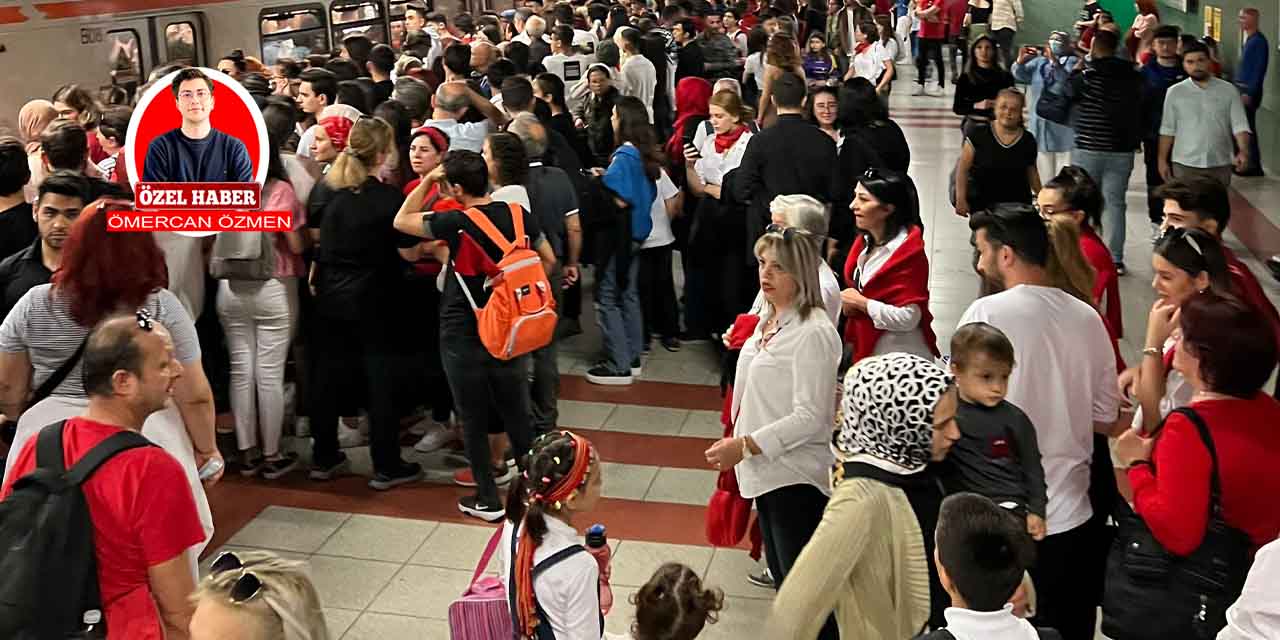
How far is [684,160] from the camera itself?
31.0ft

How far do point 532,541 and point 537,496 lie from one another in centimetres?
13

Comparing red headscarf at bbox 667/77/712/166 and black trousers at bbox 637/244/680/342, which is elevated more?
red headscarf at bbox 667/77/712/166

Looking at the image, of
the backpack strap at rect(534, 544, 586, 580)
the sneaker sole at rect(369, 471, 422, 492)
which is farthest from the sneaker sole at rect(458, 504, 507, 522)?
the backpack strap at rect(534, 544, 586, 580)

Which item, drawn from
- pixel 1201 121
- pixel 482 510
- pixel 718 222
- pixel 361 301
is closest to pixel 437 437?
pixel 482 510

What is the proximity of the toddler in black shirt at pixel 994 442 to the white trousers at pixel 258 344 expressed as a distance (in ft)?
13.4

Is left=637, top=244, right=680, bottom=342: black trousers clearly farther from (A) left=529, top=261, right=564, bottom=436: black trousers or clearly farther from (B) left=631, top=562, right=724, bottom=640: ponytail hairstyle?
(B) left=631, top=562, right=724, bottom=640: ponytail hairstyle

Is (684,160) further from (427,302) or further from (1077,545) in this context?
(1077,545)

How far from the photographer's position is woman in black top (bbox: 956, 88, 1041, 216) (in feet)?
29.9

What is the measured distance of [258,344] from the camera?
7.04 meters

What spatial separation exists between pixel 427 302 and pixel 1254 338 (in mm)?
4530

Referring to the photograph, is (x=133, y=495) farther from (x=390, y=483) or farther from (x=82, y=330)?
(x=390, y=483)

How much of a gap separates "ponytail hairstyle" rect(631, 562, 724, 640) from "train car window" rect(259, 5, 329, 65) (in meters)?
11.3

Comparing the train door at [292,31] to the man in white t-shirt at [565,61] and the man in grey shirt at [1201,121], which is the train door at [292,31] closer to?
the man in white t-shirt at [565,61]

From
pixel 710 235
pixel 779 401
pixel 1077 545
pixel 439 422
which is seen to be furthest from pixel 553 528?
pixel 710 235
